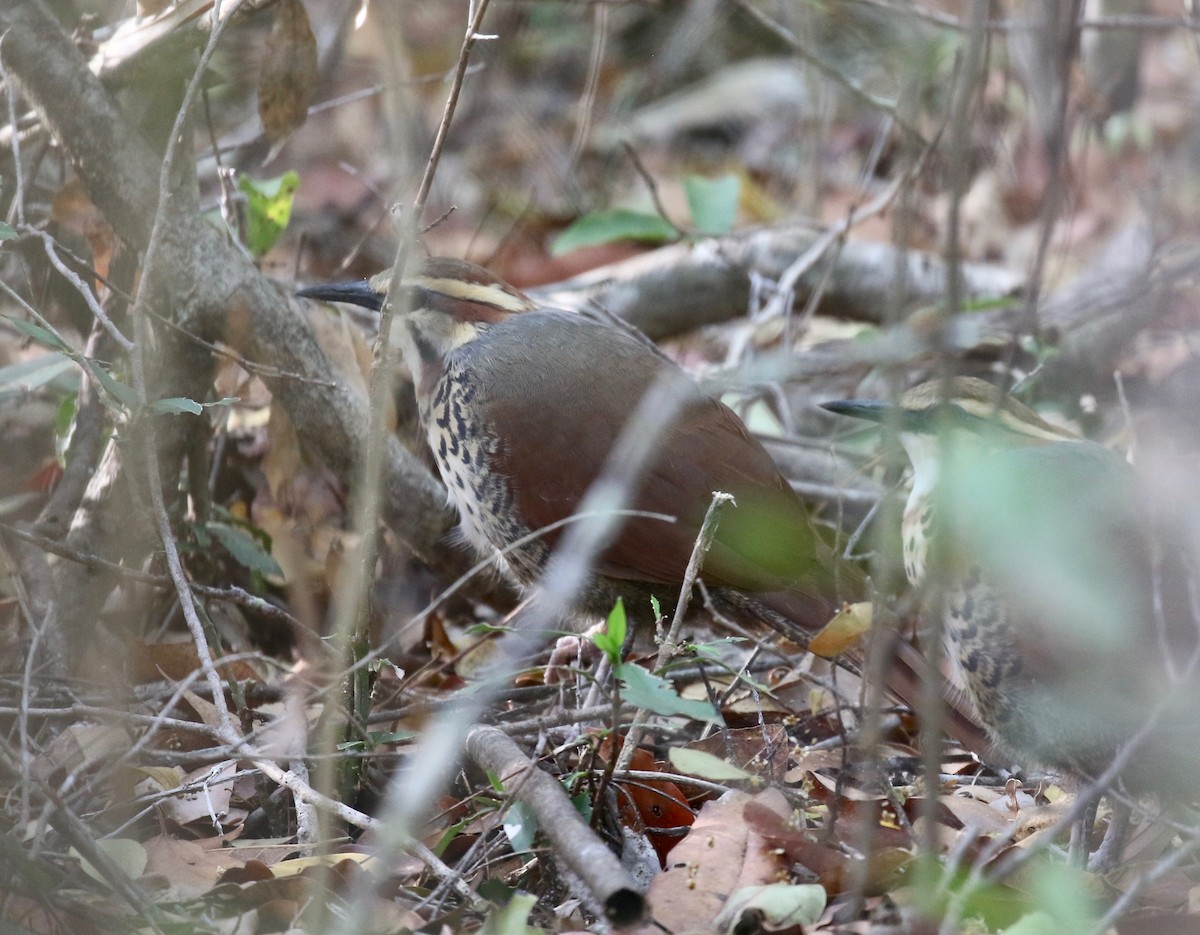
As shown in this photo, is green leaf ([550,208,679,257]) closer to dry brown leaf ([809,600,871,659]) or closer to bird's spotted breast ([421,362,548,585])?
bird's spotted breast ([421,362,548,585])

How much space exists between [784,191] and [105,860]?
6402 millimetres

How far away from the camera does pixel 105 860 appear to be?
2211 millimetres

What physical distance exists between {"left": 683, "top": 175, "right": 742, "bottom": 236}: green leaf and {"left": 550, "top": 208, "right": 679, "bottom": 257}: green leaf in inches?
5.6

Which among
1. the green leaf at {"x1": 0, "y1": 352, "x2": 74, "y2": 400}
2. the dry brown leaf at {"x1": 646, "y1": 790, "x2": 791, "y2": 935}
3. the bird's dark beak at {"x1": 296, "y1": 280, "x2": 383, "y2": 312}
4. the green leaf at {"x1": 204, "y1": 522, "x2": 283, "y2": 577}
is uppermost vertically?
the green leaf at {"x1": 0, "y1": 352, "x2": 74, "y2": 400}

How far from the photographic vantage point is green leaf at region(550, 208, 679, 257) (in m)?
4.79

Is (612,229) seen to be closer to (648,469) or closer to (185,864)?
(648,469)

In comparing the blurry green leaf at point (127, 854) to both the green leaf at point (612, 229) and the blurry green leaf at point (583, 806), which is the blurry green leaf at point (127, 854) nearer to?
the blurry green leaf at point (583, 806)

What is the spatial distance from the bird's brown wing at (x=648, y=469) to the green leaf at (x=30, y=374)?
1.09 meters

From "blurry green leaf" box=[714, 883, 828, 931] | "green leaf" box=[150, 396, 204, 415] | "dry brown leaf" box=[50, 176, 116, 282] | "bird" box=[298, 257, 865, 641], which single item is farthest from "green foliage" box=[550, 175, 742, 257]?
"blurry green leaf" box=[714, 883, 828, 931]

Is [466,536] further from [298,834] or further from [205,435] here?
[298,834]

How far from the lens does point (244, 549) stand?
3.81 meters

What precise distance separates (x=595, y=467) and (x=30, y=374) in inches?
56.7

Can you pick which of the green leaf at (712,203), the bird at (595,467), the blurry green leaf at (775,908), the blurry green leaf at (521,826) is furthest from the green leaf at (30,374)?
the green leaf at (712,203)

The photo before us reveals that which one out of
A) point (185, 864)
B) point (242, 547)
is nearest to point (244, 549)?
Answer: point (242, 547)
